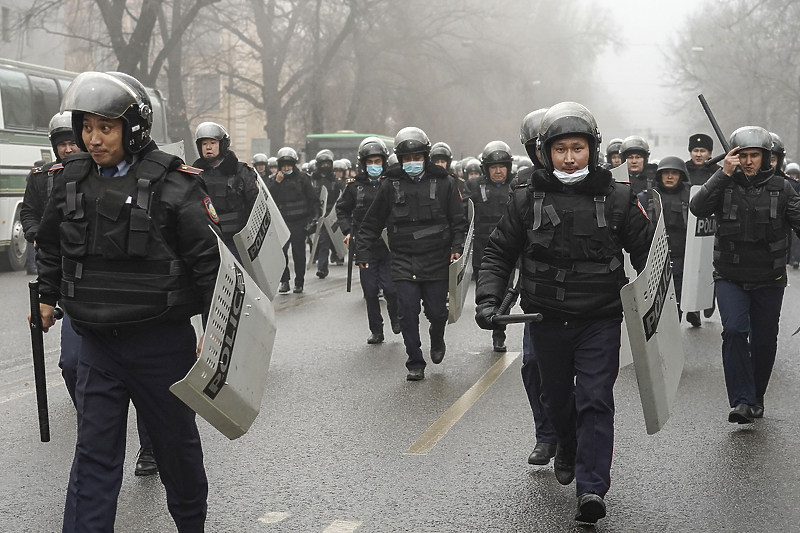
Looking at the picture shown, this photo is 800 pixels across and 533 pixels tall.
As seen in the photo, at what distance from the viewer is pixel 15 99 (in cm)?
1988

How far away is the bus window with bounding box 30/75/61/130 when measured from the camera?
67.3 feet

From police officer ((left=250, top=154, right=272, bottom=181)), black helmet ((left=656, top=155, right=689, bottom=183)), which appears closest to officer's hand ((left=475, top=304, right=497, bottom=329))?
black helmet ((left=656, top=155, right=689, bottom=183))

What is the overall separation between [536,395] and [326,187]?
12.8m

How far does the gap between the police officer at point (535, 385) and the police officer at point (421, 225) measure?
7.01ft

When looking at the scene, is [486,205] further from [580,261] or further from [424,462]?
[580,261]

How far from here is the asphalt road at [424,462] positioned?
190 inches

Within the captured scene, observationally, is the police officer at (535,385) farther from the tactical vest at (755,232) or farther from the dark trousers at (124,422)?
the dark trousers at (124,422)

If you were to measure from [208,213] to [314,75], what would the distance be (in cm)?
3421

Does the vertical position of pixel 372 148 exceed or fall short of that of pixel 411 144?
it falls short

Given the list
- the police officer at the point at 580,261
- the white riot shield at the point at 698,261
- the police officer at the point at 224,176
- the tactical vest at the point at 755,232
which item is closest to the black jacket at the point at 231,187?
the police officer at the point at 224,176

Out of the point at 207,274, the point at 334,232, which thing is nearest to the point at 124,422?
the point at 207,274

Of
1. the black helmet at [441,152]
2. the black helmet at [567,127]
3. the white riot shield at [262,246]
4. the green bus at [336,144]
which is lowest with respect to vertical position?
the green bus at [336,144]

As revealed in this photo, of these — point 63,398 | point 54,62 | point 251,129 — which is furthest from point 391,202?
point 251,129

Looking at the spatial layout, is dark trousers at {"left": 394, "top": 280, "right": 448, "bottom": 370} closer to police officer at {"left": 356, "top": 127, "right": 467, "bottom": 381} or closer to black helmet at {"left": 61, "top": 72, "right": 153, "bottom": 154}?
police officer at {"left": 356, "top": 127, "right": 467, "bottom": 381}
